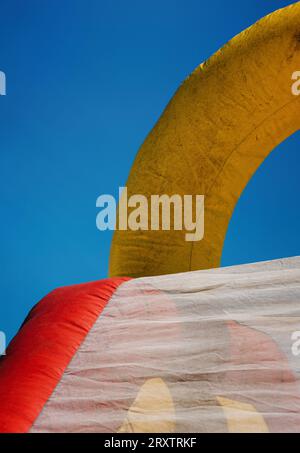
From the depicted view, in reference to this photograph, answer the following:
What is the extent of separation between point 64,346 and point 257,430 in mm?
375

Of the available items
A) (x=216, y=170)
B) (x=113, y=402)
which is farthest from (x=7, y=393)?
(x=216, y=170)

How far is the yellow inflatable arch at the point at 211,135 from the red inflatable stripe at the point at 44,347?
58 cm

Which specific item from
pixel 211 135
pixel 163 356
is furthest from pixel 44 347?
pixel 211 135

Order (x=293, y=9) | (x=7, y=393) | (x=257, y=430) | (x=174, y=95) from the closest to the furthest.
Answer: (x=257, y=430) < (x=7, y=393) < (x=293, y=9) < (x=174, y=95)

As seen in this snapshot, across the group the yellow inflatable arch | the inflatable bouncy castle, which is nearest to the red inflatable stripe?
the inflatable bouncy castle

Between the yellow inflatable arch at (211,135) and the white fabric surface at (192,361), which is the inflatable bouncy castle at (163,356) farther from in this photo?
the yellow inflatable arch at (211,135)

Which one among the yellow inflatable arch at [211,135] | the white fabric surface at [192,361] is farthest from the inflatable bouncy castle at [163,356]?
the yellow inflatable arch at [211,135]

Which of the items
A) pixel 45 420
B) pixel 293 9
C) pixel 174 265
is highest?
pixel 293 9

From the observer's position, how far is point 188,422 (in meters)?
0.71

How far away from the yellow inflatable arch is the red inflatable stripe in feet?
1.92

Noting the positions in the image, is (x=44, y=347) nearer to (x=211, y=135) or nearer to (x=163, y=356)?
(x=163, y=356)

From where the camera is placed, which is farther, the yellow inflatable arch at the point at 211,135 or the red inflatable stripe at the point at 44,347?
the yellow inflatable arch at the point at 211,135

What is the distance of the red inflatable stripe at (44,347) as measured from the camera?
80cm

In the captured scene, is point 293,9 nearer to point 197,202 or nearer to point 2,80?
point 197,202
